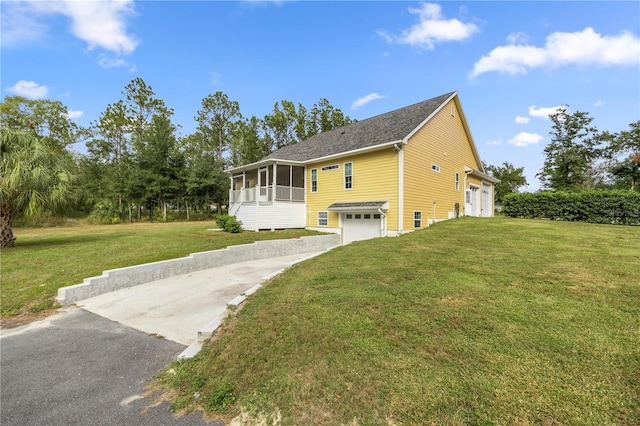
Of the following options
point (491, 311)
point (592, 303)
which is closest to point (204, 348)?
point (491, 311)

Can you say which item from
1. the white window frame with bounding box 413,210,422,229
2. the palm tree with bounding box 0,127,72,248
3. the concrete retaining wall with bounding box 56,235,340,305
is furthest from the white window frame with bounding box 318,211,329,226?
the palm tree with bounding box 0,127,72,248

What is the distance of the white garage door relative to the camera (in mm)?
13656

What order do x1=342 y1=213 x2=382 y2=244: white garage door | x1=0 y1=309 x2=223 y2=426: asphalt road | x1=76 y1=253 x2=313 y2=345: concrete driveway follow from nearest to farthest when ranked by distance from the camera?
x1=0 y1=309 x2=223 y2=426: asphalt road → x1=76 y1=253 x2=313 y2=345: concrete driveway → x1=342 y1=213 x2=382 y2=244: white garage door

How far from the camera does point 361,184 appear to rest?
46.8 ft

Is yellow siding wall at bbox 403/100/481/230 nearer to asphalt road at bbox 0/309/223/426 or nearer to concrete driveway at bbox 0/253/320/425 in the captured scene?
concrete driveway at bbox 0/253/320/425

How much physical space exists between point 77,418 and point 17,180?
1022 cm

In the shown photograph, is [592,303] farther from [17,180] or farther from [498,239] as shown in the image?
[17,180]

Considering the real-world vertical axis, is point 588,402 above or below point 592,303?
below

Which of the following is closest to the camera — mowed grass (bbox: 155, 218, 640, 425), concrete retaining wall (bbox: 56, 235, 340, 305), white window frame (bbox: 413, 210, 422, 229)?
mowed grass (bbox: 155, 218, 640, 425)

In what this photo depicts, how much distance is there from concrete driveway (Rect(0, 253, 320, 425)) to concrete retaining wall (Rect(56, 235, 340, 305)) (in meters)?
0.29

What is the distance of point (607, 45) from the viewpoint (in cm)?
1057

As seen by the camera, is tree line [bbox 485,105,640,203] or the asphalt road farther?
tree line [bbox 485,105,640,203]

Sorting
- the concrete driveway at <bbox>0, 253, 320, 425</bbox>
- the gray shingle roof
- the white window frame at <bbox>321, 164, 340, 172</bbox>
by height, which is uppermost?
the gray shingle roof

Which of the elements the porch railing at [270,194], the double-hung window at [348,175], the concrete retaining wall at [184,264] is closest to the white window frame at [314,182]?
the porch railing at [270,194]
